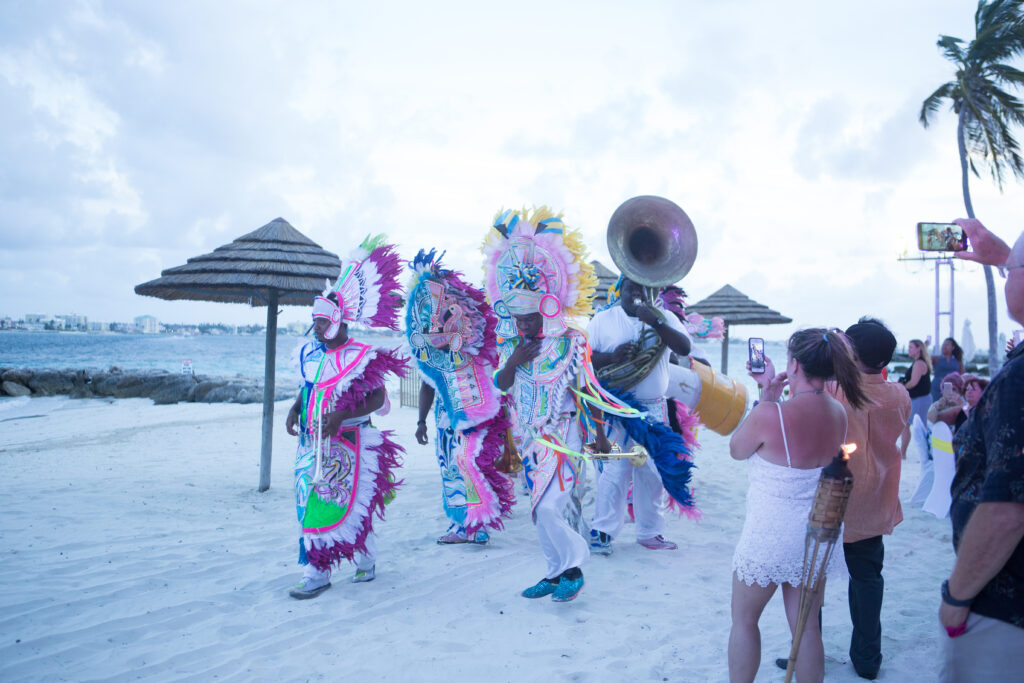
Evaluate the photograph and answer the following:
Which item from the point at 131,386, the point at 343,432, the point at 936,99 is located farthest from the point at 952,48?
the point at 131,386

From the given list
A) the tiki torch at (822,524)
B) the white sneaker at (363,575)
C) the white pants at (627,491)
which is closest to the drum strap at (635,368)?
the white pants at (627,491)

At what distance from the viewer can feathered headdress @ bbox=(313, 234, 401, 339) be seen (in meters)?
4.53

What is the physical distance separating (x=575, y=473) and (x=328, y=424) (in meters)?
1.80

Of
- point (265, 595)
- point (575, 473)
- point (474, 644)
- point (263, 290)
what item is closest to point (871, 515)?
point (575, 473)

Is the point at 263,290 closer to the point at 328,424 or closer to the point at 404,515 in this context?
the point at 404,515

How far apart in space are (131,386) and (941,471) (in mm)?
22663

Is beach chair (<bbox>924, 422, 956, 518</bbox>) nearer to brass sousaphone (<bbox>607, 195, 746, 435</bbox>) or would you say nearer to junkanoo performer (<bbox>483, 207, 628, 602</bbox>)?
brass sousaphone (<bbox>607, 195, 746, 435</bbox>)

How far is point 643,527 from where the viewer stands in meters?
5.53

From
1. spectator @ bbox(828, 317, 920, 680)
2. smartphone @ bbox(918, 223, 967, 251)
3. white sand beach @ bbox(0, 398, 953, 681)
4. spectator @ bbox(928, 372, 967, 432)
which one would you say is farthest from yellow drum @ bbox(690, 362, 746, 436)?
smartphone @ bbox(918, 223, 967, 251)

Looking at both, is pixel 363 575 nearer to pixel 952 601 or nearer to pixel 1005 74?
pixel 952 601

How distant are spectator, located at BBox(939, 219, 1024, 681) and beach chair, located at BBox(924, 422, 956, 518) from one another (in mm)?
5202

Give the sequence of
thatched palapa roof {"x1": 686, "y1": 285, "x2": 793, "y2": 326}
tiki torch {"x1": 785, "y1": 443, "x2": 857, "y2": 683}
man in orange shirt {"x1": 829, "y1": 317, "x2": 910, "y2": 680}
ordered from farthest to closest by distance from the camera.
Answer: thatched palapa roof {"x1": 686, "y1": 285, "x2": 793, "y2": 326}
man in orange shirt {"x1": 829, "y1": 317, "x2": 910, "y2": 680}
tiki torch {"x1": 785, "y1": 443, "x2": 857, "y2": 683}

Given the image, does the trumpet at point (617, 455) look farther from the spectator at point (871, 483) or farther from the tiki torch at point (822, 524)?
the tiki torch at point (822, 524)

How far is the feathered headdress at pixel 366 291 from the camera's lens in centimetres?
453
